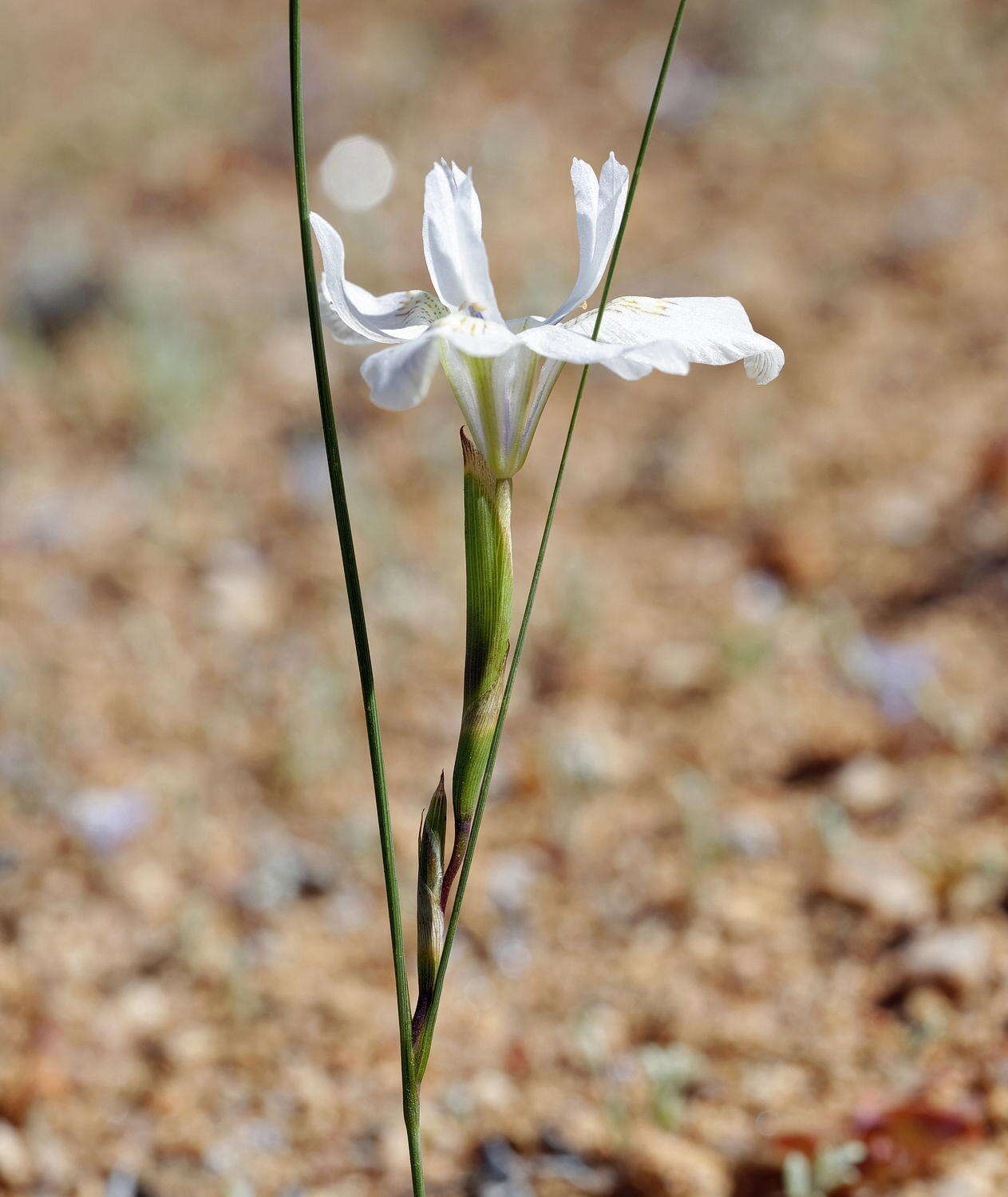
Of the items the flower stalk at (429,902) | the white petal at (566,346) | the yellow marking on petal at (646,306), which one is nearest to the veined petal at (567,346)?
the white petal at (566,346)

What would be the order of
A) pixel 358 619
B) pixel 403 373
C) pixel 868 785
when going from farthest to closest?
pixel 868 785 < pixel 358 619 < pixel 403 373

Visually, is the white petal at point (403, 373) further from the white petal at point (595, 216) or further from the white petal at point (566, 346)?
the white petal at point (595, 216)

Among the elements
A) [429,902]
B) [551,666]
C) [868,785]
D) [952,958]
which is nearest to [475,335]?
[429,902]

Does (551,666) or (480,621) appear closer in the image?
(480,621)

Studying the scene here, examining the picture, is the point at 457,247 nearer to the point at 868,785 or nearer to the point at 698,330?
the point at 698,330

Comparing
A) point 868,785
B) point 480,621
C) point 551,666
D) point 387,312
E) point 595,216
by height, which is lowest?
point 551,666

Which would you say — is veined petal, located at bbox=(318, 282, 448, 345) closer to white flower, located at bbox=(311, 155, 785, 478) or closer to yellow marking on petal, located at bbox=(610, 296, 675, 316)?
white flower, located at bbox=(311, 155, 785, 478)

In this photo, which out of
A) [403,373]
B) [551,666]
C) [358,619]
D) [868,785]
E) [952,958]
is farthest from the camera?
[551,666]
